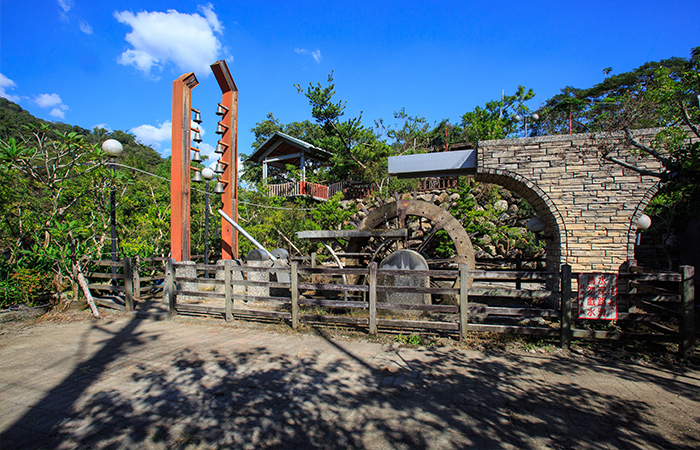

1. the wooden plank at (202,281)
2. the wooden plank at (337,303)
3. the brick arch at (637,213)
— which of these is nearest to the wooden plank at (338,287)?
the wooden plank at (337,303)

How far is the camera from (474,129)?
21406 millimetres

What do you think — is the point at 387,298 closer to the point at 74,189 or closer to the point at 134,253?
the point at 134,253

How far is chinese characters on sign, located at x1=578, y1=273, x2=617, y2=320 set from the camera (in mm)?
4656

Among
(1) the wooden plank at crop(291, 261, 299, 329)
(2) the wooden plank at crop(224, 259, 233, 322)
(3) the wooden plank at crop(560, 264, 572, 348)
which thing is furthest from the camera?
(2) the wooden plank at crop(224, 259, 233, 322)

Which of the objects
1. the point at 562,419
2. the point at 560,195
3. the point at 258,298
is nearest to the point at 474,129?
the point at 560,195

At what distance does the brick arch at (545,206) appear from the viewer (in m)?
6.43

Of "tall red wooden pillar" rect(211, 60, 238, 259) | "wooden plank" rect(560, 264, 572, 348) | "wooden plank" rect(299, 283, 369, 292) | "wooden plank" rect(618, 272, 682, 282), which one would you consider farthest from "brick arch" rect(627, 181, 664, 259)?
"tall red wooden pillar" rect(211, 60, 238, 259)

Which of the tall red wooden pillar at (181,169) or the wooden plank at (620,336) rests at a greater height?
the tall red wooden pillar at (181,169)

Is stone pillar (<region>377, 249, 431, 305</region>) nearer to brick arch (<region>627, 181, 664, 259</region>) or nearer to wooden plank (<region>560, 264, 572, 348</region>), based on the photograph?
wooden plank (<region>560, 264, 572, 348</region>)

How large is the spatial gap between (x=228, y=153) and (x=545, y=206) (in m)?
8.52

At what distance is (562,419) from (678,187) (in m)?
3.13

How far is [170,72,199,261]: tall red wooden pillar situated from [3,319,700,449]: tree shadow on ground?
3.92 metres

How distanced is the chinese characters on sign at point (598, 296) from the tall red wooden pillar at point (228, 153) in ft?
27.9

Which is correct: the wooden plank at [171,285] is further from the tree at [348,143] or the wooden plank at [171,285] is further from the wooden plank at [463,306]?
the tree at [348,143]
